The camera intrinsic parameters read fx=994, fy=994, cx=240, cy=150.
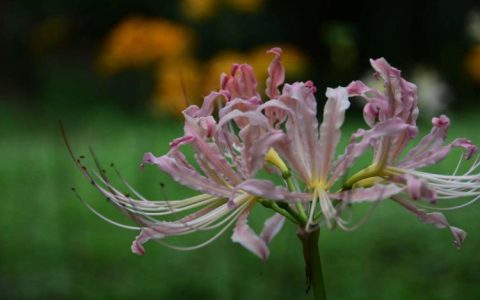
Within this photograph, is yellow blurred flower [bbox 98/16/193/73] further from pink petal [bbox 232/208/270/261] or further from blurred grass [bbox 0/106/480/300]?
pink petal [bbox 232/208/270/261]

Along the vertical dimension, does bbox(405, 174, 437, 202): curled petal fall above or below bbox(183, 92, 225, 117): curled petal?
below

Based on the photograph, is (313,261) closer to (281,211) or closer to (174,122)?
(281,211)

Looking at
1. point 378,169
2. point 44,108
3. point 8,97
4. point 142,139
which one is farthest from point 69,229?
point 8,97

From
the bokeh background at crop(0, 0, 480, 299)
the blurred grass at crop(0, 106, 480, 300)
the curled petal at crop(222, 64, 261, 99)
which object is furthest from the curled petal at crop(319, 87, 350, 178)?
the blurred grass at crop(0, 106, 480, 300)

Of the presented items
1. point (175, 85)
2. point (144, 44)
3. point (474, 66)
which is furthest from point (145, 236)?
point (474, 66)

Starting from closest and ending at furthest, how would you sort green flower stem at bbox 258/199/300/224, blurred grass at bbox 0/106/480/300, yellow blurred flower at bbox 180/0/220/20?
1. green flower stem at bbox 258/199/300/224
2. blurred grass at bbox 0/106/480/300
3. yellow blurred flower at bbox 180/0/220/20

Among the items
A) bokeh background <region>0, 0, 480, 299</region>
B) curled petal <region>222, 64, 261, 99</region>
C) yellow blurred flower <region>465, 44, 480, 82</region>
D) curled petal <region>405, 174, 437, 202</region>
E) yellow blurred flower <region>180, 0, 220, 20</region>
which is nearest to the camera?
curled petal <region>405, 174, 437, 202</region>

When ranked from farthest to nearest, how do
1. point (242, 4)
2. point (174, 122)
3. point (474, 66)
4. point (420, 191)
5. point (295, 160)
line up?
point (174, 122) < point (474, 66) < point (242, 4) < point (295, 160) < point (420, 191)
